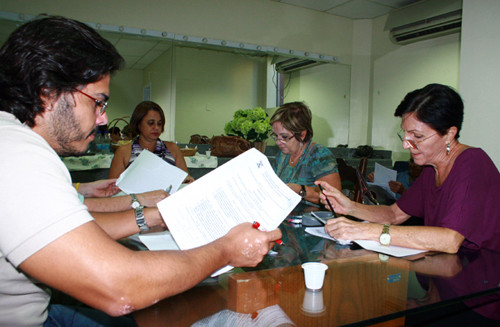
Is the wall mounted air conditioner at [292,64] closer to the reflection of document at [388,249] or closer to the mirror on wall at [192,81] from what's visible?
the mirror on wall at [192,81]

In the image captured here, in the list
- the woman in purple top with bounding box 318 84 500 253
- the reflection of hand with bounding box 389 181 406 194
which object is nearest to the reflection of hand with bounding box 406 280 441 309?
the woman in purple top with bounding box 318 84 500 253

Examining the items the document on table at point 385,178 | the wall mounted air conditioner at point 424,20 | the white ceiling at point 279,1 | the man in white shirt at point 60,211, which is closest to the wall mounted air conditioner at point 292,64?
the white ceiling at point 279,1

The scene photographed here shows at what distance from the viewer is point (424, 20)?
13.8 feet

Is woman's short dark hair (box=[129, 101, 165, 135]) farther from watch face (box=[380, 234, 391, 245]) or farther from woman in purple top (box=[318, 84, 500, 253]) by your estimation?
watch face (box=[380, 234, 391, 245])

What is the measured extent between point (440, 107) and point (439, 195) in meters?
0.36

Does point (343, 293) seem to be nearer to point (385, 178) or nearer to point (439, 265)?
point (439, 265)

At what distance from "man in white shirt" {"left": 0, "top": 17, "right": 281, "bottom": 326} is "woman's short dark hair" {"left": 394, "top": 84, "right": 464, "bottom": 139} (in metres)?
0.93

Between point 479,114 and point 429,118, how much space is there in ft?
6.30

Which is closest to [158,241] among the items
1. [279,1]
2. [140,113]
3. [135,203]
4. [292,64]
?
[135,203]

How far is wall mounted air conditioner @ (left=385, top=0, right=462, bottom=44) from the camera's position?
397 cm

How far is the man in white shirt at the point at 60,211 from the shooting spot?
570 mm

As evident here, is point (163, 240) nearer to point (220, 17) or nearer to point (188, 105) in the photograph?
point (188, 105)

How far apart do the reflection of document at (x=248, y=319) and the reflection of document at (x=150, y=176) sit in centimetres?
99

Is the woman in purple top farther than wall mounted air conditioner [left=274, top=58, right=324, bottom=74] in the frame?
No
